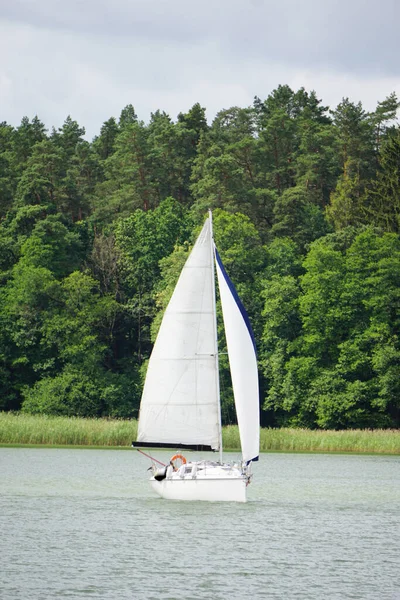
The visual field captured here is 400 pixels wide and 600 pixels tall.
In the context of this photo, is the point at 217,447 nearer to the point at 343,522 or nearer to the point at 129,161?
the point at 343,522

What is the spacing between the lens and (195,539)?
34.2 m

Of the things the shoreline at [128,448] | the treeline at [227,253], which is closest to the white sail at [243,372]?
the shoreline at [128,448]

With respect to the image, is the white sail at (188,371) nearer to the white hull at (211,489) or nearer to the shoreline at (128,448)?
the white hull at (211,489)

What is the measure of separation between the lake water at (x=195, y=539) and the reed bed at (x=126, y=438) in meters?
15.6

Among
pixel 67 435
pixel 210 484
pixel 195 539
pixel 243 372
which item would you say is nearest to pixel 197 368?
pixel 243 372

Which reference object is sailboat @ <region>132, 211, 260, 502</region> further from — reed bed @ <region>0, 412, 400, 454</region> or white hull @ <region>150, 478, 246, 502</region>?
reed bed @ <region>0, 412, 400, 454</region>

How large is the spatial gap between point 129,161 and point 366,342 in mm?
41476

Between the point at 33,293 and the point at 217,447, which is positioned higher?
the point at 33,293

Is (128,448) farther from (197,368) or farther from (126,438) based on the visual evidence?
(197,368)

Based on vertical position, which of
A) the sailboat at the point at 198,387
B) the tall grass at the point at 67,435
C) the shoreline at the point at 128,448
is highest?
the sailboat at the point at 198,387

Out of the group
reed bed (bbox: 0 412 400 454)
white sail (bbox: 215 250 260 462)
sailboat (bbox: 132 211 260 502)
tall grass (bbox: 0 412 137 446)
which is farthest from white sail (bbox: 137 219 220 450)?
tall grass (bbox: 0 412 137 446)

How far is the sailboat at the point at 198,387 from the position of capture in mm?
40188

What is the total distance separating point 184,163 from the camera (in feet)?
406

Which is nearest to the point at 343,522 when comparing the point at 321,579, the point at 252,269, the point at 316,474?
the point at 321,579
